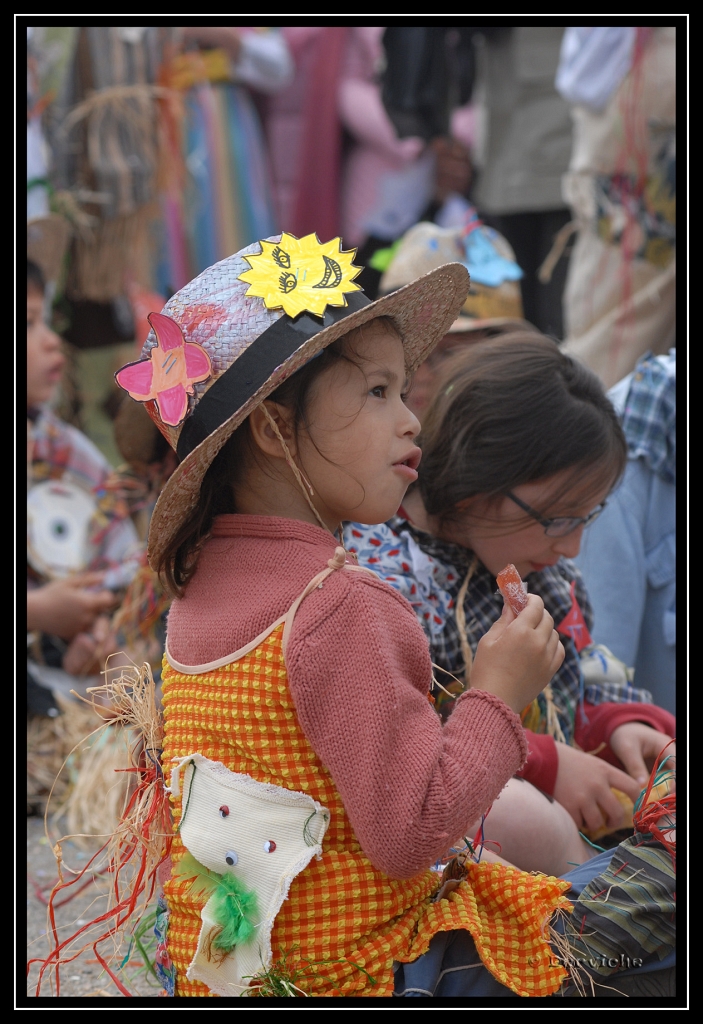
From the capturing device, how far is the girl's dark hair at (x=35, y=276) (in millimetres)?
3611

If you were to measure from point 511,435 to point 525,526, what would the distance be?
176mm

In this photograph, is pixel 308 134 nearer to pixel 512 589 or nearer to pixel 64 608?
pixel 64 608

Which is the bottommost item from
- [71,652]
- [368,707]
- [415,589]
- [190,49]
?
[71,652]

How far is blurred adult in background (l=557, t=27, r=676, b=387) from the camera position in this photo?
3.94 meters

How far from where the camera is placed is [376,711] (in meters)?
1.29

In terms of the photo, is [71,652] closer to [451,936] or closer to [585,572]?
[585,572]

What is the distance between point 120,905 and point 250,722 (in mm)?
498

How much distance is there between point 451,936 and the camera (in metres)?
1.47

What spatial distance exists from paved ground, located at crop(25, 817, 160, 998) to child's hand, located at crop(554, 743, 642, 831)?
2.67 feet

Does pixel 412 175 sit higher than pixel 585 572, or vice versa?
pixel 412 175

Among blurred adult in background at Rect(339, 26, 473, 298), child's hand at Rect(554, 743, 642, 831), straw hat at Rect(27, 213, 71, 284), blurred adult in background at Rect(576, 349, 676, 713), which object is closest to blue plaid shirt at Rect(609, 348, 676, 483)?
blurred adult in background at Rect(576, 349, 676, 713)

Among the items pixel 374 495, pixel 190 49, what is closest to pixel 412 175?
pixel 190 49

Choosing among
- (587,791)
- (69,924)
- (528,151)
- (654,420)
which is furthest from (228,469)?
(528,151)

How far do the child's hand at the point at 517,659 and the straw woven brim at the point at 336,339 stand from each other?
444 mm
